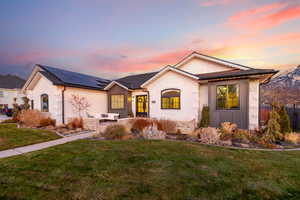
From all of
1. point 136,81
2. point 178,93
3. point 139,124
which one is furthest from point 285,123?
point 136,81

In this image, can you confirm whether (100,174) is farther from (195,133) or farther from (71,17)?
(71,17)

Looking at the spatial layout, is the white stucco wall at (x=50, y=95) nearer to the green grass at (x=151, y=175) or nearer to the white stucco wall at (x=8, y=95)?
the green grass at (x=151, y=175)

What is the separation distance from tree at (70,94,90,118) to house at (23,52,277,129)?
34cm

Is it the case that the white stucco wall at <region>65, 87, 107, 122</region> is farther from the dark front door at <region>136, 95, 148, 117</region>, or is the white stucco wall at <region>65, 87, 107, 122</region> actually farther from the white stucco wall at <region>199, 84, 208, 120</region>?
the white stucco wall at <region>199, 84, 208, 120</region>

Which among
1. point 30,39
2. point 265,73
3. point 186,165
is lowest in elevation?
point 186,165

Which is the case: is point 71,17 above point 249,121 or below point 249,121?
above

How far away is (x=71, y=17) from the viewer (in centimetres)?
1220

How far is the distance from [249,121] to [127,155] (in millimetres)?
8414

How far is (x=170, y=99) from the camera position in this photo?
10742 millimetres

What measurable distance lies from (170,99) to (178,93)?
2.79 ft

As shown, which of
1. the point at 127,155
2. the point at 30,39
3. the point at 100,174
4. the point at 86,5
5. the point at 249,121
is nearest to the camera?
the point at 100,174

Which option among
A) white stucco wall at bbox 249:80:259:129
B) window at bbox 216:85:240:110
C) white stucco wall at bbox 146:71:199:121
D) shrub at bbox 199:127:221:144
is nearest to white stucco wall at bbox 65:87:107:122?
white stucco wall at bbox 146:71:199:121

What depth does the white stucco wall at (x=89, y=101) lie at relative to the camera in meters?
11.7

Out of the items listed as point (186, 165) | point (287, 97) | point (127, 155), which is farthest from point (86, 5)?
point (287, 97)
